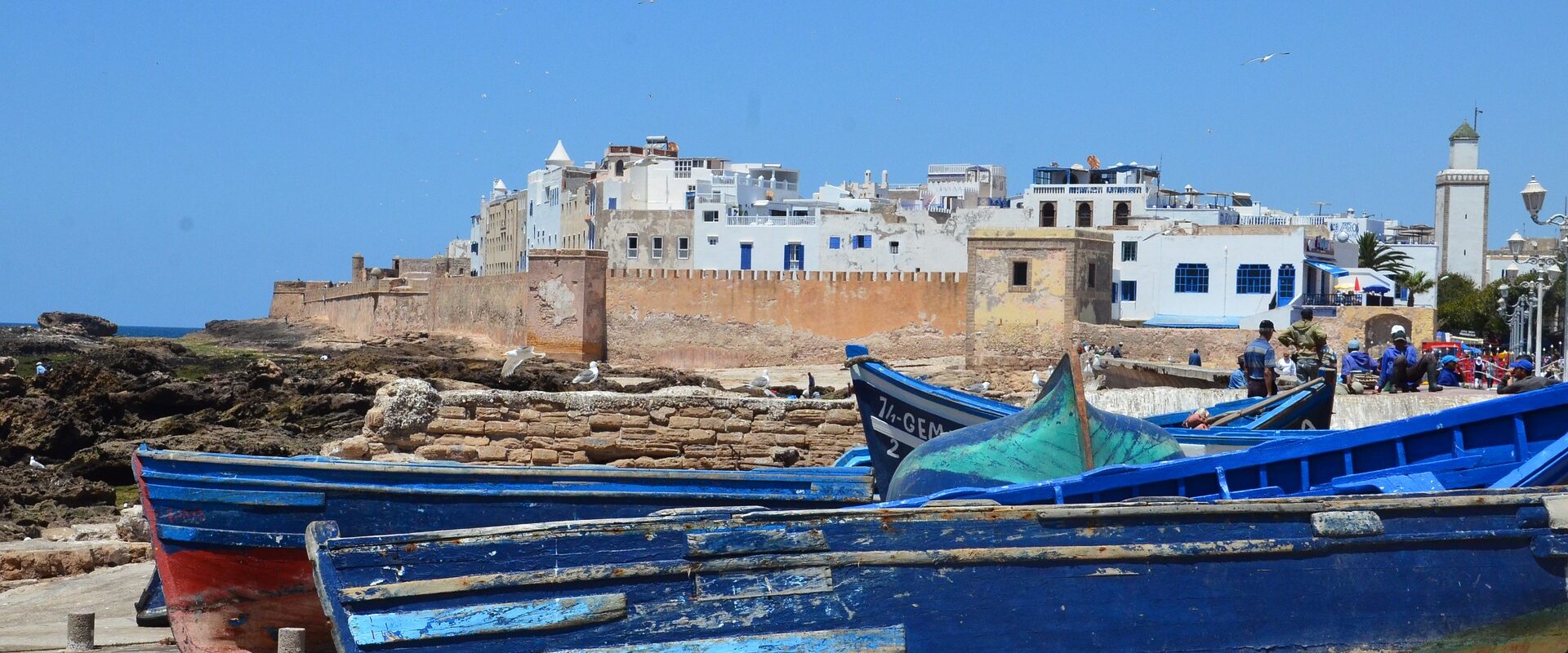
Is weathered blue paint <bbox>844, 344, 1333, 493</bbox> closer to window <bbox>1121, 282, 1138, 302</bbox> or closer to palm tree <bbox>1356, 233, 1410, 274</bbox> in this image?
window <bbox>1121, 282, 1138, 302</bbox>

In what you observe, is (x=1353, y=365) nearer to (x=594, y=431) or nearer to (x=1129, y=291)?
(x=594, y=431)

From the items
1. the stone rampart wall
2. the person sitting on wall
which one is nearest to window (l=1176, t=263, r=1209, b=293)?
the stone rampart wall

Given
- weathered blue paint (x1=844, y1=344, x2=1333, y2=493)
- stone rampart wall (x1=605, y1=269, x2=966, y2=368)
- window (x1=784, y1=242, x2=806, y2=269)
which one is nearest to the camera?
weathered blue paint (x1=844, y1=344, x2=1333, y2=493)

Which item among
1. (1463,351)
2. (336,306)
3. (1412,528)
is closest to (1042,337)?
(1463,351)

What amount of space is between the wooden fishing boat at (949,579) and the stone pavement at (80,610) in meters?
2.45

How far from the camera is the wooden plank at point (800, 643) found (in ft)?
14.8

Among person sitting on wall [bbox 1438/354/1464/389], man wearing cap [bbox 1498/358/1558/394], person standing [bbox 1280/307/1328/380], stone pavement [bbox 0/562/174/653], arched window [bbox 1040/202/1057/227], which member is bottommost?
stone pavement [bbox 0/562/174/653]

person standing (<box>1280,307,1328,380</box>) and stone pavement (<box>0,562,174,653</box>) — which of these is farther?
person standing (<box>1280,307,1328,380</box>)

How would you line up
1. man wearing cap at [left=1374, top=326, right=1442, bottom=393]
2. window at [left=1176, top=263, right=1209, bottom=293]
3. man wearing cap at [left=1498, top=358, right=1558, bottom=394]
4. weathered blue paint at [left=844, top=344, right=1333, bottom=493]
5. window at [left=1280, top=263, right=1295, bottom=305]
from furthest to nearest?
window at [left=1176, top=263, right=1209, bottom=293], window at [left=1280, top=263, right=1295, bottom=305], man wearing cap at [left=1374, top=326, right=1442, bottom=393], man wearing cap at [left=1498, top=358, right=1558, bottom=394], weathered blue paint at [left=844, top=344, right=1333, bottom=493]

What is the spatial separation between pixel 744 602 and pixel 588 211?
49508 mm

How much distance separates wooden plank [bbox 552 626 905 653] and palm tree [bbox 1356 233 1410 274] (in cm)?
4295

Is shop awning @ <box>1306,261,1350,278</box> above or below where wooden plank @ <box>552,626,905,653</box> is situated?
above

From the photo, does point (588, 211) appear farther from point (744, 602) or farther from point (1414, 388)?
point (744, 602)

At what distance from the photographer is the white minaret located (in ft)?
Answer: 205
